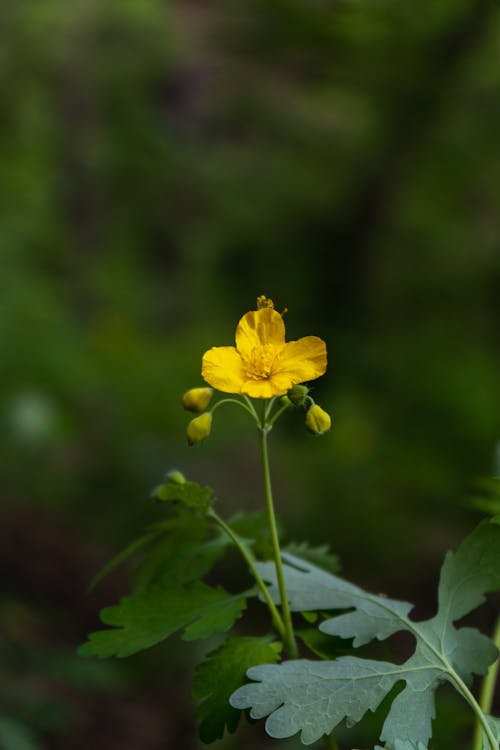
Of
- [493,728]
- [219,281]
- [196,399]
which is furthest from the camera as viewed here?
[219,281]

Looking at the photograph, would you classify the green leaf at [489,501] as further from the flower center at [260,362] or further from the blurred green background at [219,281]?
the blurred green background at [219,281]

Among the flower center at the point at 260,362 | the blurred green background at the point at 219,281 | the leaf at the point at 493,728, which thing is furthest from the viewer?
the blurred green background at the point at 219,281

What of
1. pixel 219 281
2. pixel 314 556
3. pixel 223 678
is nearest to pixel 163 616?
pixel 223 678

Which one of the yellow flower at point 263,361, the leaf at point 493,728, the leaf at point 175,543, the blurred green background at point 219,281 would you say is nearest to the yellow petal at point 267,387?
the yellow flower at point 263,361

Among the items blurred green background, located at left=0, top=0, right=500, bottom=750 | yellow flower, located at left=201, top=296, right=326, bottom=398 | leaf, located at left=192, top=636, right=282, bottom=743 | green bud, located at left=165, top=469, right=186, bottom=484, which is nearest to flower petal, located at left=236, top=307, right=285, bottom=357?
yellow flower, located at left=201, top=296, right=326, bottom=398

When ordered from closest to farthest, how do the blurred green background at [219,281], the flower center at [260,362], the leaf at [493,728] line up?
the leaf at [493,728], the flower center at [260,362], the blurred green background at [219,281]

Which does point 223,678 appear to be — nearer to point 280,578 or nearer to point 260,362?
point 280,578

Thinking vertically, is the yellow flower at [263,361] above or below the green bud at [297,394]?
above
